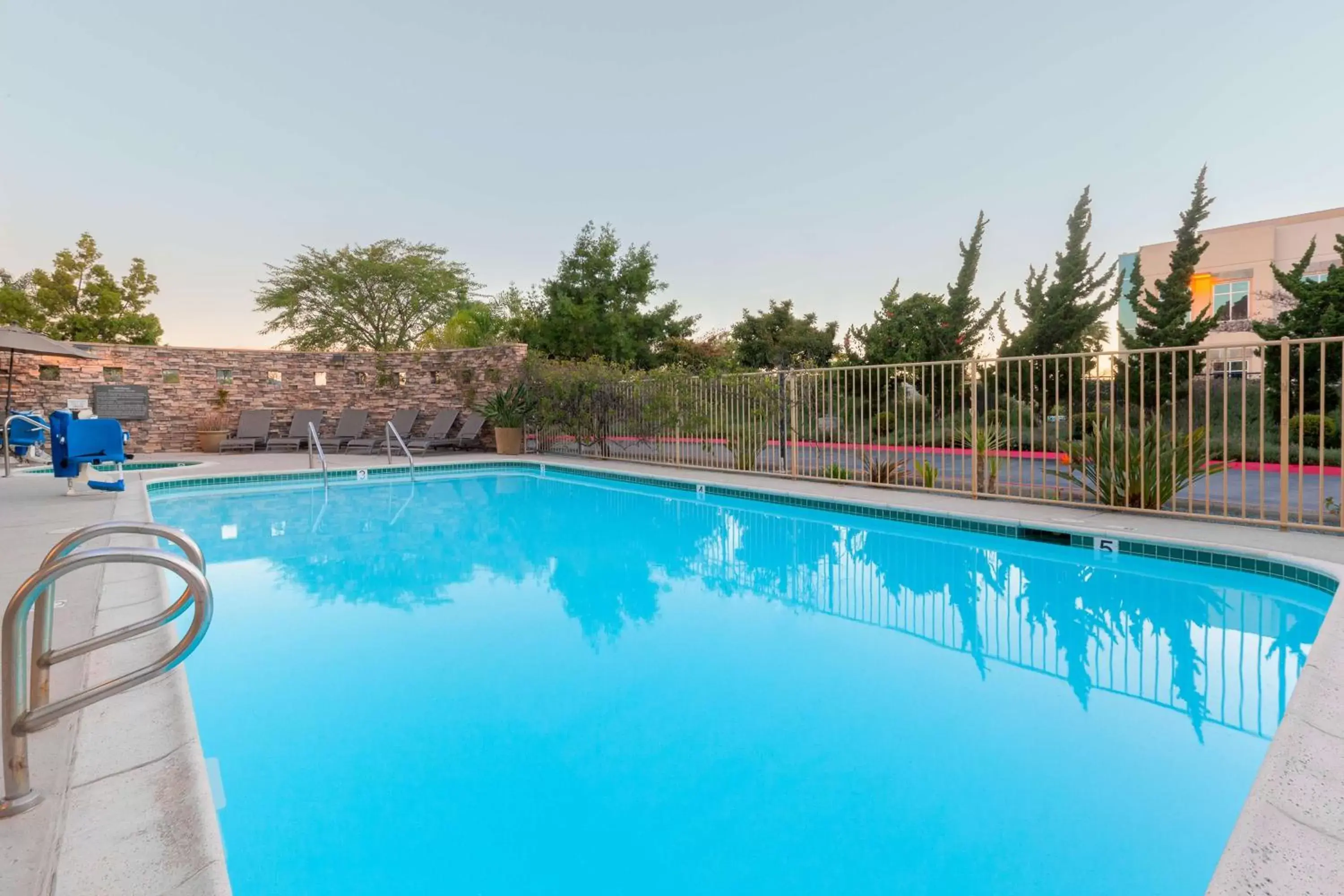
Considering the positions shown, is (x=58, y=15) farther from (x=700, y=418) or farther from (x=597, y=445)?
(x=700, y=418)

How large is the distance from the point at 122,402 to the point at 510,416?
7822 millimetres

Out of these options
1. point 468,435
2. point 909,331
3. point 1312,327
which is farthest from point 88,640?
point 909,331

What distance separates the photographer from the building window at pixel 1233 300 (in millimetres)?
23219

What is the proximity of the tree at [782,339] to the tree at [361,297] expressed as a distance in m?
11.7

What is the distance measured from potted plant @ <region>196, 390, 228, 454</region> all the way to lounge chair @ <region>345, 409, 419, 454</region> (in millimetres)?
2601

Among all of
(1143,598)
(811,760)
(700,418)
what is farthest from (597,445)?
(811,760)

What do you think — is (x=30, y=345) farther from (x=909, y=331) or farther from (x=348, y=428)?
(x=909, y=331)

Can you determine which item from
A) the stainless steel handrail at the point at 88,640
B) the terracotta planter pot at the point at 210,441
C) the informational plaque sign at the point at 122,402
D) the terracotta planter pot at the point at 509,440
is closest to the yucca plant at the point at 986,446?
the stainless steel handrail at the point at 88,640

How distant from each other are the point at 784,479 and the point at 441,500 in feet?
15.7

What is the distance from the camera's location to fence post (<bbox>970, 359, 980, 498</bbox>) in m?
7.66

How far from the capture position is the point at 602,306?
2520 cm

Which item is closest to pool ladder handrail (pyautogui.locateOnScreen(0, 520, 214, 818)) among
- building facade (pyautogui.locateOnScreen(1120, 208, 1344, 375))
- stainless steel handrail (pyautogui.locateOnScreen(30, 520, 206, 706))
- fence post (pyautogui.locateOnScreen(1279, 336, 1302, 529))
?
stainless steel handrail (pyautogui.locateOnScreen(30, 520, 206, 706))

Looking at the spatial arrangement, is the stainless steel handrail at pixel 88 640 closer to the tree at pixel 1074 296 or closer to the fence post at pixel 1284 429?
the fence post at pixel 1284 429

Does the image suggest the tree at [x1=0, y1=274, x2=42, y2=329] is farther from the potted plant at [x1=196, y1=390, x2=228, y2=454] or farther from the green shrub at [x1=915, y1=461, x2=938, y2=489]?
the green shrub at [x1=915, y1=461, x2=938, y2=489]
